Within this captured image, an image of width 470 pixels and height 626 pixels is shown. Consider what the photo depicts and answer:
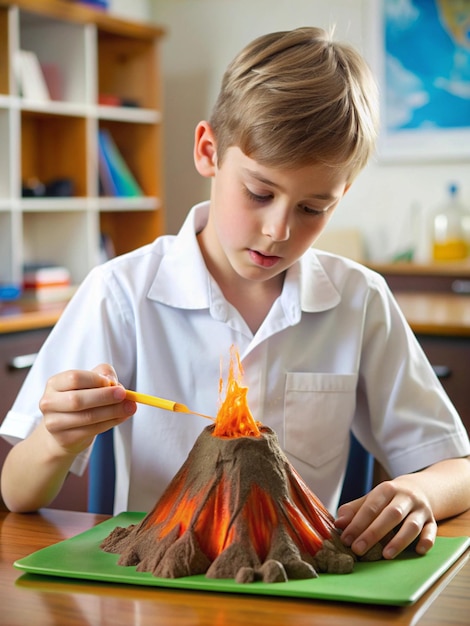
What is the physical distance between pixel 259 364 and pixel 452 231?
2828 mm

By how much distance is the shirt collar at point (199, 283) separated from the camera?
1308mm

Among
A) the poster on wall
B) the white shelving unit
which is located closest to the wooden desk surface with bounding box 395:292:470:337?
the poster on wall

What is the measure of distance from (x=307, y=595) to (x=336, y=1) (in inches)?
150

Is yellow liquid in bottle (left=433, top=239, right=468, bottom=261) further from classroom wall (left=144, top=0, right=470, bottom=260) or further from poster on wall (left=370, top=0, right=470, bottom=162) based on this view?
poster on wall (left=370, top=0, right=470, bottom=162)

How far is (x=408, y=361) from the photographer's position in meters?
1.32

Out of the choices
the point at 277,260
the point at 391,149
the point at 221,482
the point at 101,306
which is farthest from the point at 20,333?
the point at 391,149

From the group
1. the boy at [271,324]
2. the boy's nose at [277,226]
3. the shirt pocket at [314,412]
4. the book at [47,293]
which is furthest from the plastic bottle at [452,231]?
the boy's nose at [277,226]

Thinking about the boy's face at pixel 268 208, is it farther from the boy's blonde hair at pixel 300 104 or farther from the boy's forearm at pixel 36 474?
the boy's forearm at pixel 36 474

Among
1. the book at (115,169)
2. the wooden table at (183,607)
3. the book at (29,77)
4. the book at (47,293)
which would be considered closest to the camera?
the wooden table at (183,607)

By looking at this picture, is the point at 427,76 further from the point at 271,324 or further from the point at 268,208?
the point at 268,208

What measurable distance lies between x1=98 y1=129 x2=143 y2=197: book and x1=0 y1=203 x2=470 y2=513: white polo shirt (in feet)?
8.66

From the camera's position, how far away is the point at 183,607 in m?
0.78

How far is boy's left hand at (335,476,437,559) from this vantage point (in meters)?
0.91

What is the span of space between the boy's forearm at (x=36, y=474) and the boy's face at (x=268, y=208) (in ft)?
1.10
